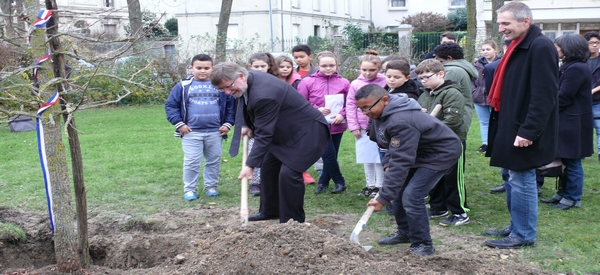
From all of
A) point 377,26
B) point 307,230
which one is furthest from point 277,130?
point 377,26

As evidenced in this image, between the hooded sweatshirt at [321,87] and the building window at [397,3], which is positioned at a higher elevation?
the building window at [397,3]

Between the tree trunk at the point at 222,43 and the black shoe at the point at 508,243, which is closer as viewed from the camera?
the black shoe at the point at 508,243

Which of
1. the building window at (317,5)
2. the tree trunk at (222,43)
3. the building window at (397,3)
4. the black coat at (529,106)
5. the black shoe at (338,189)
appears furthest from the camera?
the building window at (397,3)

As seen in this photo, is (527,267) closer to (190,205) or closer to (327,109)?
(327,109)

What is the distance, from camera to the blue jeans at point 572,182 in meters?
6.07

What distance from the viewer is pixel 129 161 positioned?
31.1ft

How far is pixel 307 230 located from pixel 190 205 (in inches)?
108

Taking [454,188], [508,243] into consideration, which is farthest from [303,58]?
[508,243]

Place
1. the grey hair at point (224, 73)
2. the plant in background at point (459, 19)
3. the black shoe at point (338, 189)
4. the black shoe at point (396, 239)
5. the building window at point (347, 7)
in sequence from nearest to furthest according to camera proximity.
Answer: the grey hair at point (224, 73) < the black shoe at point (396, 239) < the black shoe at point (338, 189) < the plant in background at point (459, 19) < the building window at point (347, 7)

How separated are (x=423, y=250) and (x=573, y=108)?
2.59 meters

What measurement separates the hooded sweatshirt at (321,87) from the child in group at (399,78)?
42.9 inches

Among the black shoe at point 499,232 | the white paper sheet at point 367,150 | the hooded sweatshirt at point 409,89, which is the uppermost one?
the hooded sweatshirt at point 409,89

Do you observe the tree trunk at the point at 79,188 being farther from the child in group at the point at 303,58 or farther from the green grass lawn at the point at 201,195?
the child in group at the point at 303,58

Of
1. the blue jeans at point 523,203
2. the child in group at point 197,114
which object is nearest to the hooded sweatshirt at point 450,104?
the blue jeans at point 523,203
